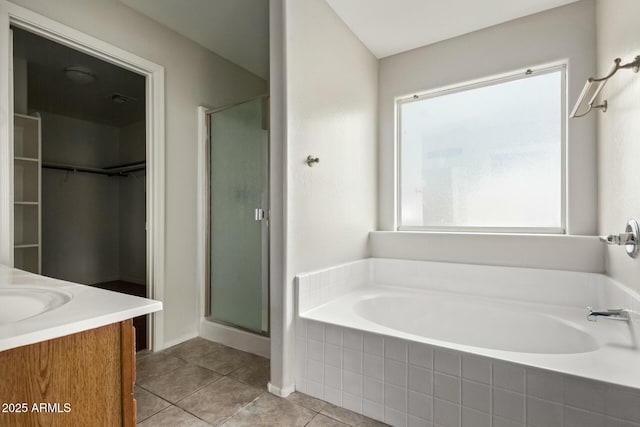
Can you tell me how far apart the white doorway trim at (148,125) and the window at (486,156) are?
6.39 feet

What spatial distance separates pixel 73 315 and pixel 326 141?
1643mm

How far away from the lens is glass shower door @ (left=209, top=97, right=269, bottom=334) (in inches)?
93.5

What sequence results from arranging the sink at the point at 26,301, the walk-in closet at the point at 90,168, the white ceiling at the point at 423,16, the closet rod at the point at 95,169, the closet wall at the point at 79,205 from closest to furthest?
the sink at the point at 26,301 < the white ceiling at the point at 423,16 < the walk-in closet at the point at 90,168 < the closet rod at the point at 95,169 < the closet wall at the point at 79,205

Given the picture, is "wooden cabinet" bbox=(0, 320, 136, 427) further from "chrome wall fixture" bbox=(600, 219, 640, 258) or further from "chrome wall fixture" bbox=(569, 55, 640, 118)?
"chrome wall fixture" bbox=(569, 55, 640, 118)

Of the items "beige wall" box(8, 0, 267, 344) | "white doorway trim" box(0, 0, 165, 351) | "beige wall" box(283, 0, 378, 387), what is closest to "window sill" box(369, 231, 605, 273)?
"beige wall" box(283, 0, 378, 387)

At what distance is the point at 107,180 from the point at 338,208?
176 inches

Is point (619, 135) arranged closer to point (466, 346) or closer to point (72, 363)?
point (466, 346)

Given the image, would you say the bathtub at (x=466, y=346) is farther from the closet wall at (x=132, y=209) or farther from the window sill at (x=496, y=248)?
the closet wall at (x=132, y=209)

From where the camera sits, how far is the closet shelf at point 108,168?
4.19 m

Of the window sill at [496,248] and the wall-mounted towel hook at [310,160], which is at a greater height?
the wall-mounted towel hook at [310,160]

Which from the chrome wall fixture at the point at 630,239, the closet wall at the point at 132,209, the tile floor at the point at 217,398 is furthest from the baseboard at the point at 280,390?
the closet wall at the point at 132,209

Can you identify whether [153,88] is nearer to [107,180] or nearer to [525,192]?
[525,192]

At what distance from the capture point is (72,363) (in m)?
0.70

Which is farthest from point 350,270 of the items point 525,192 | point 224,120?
point 224,120
